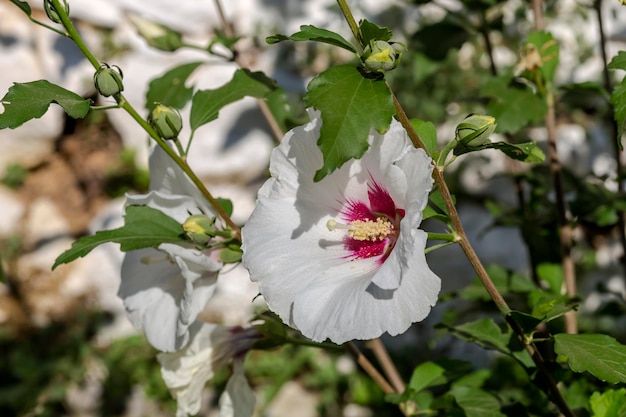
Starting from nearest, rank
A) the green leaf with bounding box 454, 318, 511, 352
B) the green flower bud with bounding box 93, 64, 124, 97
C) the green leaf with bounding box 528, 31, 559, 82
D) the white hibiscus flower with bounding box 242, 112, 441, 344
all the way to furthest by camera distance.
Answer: the white hibiscus flower with bounding box 242, 112, 441, 344 → the green flower bud with bounding box 93, 64, 124, 97 → the green leaf with bounding box 454, 318, 511, 352 → the green leaf with bounding box 528, 31, 559, 82

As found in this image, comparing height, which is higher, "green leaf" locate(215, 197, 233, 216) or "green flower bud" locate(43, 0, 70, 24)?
"green flower bud" locate(43, 0, 70, 24)

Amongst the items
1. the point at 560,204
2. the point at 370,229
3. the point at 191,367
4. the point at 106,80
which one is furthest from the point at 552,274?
the point at 106,80

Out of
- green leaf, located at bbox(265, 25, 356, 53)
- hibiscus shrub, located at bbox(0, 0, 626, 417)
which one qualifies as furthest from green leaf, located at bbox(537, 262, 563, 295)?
green leaf, located at bbox(265, 25, 356, 53)

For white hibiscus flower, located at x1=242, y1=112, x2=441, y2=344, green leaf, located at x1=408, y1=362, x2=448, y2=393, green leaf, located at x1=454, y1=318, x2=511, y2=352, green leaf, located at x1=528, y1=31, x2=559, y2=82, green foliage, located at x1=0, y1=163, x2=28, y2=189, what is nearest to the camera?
white hibiscus flower, located at x1=242, y1=112, x2=441, y2=344

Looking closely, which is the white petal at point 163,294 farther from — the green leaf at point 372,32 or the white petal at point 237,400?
the green leaf at point 372,32

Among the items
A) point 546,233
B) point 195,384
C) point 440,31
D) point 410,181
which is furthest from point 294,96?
point 410,181

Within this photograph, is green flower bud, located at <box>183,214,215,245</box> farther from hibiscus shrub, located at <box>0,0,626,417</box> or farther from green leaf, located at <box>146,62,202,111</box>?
green leaf, located at <box>146,62,202,111</box>

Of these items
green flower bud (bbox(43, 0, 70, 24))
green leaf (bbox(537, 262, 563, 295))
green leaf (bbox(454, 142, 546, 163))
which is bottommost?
green leaf (bbox(537, 262, 563, 295))
